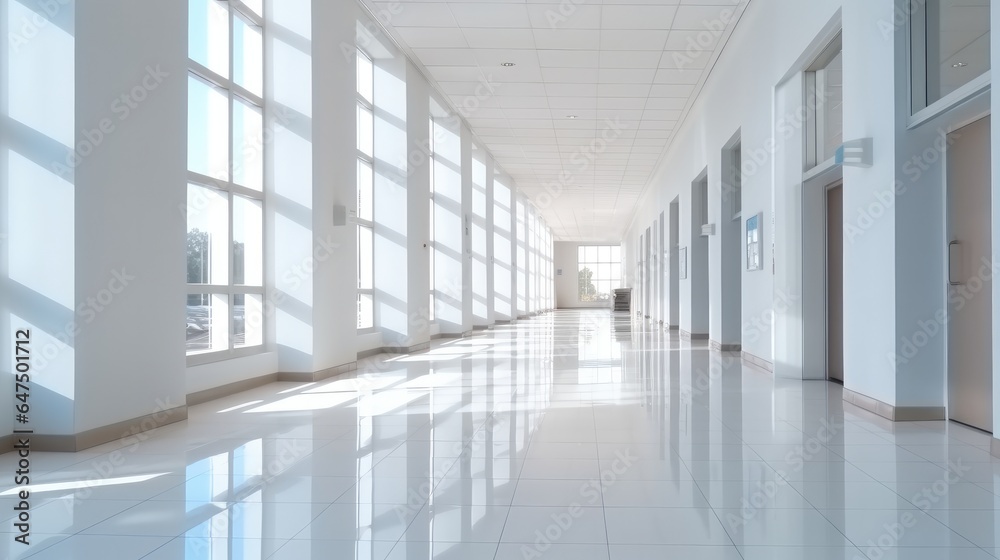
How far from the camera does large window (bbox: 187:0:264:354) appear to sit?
251 inches

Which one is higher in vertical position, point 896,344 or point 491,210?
point 491,210

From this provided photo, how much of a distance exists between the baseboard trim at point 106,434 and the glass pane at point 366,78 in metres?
6.53

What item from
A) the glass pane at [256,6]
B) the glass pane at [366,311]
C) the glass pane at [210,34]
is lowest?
the glass pane at [366,311]

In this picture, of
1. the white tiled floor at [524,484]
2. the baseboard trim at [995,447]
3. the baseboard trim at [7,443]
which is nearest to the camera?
the white tiled floor at [524,484]

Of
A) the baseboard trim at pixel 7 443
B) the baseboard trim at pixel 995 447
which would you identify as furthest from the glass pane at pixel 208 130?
the baseboard trim at pixel 995 447

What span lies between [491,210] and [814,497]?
15395mm

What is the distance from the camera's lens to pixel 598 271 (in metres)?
45.6

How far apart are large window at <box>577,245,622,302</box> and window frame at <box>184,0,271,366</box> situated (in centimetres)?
3840

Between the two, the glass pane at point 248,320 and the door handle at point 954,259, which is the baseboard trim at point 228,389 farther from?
the door handle at point 954,259

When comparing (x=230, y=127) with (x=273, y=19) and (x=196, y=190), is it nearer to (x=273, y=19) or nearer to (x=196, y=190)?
(x=196, y=190)

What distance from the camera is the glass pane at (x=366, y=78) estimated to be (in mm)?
10612

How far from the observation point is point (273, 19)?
763 cm

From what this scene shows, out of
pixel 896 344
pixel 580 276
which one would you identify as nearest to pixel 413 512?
pixel 896 344

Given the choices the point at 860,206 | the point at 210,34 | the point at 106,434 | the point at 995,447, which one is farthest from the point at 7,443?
the point at 860,206
